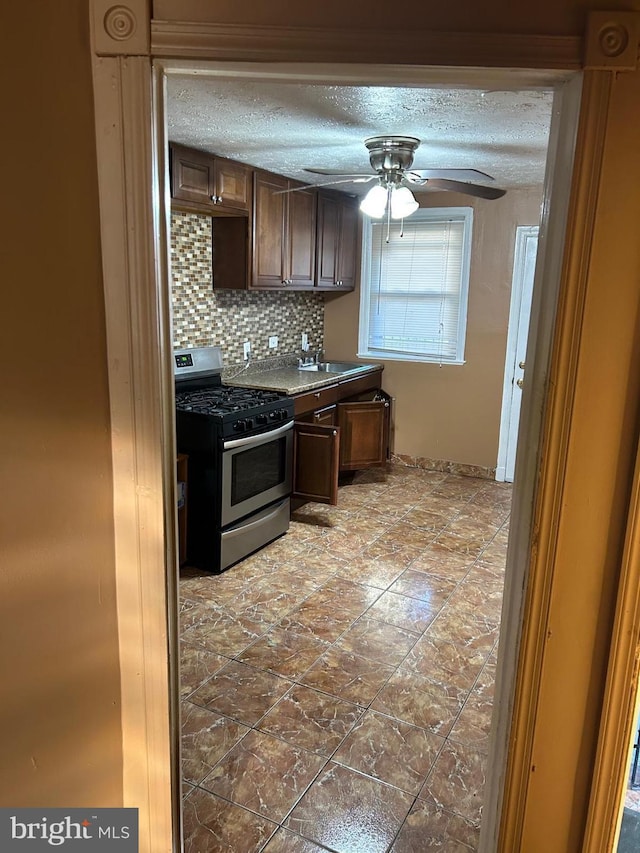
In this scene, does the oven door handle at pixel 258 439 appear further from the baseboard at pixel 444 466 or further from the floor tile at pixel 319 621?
the baseboard at pixel 444 466

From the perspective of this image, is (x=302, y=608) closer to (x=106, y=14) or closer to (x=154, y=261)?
(x=154, y=261)

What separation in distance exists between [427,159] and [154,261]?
278 centimetres

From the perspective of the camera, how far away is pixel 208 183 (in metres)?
3.37

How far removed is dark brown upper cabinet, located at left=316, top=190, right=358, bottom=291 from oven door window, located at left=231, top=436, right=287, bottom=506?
5.17 feet

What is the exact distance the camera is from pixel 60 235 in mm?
1146

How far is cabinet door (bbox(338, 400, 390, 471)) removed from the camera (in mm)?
4668

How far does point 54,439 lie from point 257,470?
7.61ft

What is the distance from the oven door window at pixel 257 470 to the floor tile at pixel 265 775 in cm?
143

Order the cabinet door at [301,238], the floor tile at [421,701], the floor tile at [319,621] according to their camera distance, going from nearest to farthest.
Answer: the floor tile at [421,701] < the floor tile at [319,621] < the cabinet door at [301,238]

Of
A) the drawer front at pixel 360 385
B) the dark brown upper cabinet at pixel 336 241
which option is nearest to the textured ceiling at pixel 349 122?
the dark brown upper cabinet at pixel 336 241

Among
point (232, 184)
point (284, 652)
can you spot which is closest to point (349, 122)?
point (232, 184)

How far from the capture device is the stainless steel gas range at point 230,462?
10.6ft

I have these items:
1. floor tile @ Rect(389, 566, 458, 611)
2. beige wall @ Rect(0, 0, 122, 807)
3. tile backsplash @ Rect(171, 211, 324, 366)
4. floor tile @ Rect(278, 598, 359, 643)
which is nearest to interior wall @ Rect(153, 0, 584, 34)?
beige wall @ Rect(0, 0, 122, 807)

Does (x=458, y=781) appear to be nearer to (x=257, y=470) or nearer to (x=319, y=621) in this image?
(x=319, y=621)
